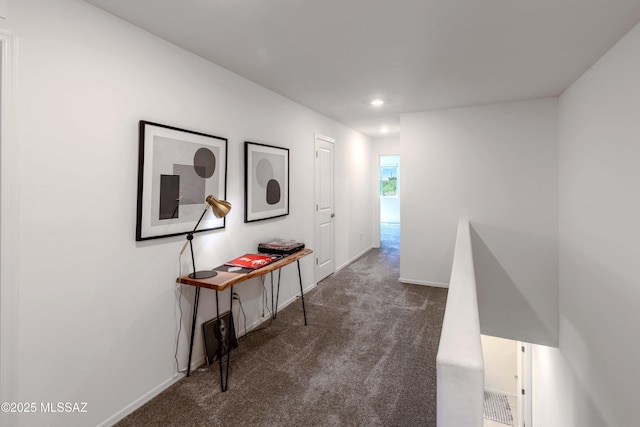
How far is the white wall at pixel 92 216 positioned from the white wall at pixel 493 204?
2980 millimetres

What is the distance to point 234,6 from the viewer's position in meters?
1.74

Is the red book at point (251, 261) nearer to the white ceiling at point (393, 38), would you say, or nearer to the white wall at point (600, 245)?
the white ceiling at point (393, 38)

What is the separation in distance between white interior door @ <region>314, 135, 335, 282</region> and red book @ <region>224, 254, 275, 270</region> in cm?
157

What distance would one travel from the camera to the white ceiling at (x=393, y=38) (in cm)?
176

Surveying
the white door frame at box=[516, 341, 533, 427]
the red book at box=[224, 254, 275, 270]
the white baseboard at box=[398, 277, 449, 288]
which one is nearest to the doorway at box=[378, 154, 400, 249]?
the white door frame at box=[516, 341, 533, 427]

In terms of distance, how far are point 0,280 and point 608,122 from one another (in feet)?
13.4

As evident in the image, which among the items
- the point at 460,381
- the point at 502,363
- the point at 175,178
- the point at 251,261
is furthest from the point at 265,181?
the point at 502,363

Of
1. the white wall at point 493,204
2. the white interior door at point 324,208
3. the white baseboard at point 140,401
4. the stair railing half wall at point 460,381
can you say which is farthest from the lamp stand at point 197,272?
the white wall at point 493,204

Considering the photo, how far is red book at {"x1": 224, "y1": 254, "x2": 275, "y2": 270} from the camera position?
247cm

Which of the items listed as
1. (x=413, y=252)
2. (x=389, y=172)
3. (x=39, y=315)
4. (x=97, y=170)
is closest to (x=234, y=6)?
(x=97, y=170)

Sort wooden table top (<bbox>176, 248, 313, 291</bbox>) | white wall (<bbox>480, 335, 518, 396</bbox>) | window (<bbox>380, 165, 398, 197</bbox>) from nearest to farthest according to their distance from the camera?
wooden table top (<bbox>176, 248, 313, 291</bbox>), white wall (<bbox>480, 335, 518, 396</bbox>), window (<bbox>380, 165, 398, 197</bbox>)

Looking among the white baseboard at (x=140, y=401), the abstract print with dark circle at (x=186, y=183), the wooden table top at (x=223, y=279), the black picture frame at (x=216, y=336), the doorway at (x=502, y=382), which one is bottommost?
the doorway at (x=502, y=382)

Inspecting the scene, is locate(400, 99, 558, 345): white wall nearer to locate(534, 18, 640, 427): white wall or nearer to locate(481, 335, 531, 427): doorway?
locate(534, 18, 640, 427): white wall

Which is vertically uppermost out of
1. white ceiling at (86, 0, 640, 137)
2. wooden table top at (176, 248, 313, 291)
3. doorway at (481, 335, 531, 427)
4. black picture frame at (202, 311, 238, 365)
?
white ceiling at (86, 0, 640, 137)
